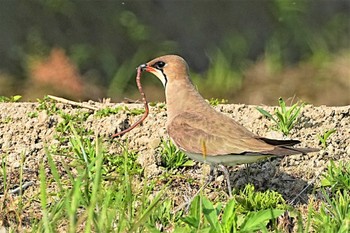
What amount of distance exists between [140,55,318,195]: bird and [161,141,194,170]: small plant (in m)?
0.21

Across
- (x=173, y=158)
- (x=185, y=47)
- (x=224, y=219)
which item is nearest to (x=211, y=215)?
(x=224, y=219)

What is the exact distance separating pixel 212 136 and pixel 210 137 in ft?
0.04

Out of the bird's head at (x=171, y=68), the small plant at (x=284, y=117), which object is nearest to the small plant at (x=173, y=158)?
the bird's head at (x=171, y=68)

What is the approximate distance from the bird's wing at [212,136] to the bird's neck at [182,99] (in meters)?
0.11

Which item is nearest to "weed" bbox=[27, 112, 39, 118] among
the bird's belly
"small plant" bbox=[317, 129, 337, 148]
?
the bird's belly

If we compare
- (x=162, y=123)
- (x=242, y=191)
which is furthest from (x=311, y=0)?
(x=242, y=191)

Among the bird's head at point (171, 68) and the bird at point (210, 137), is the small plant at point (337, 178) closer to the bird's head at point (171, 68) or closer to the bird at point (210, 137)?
the bird at point (210, 137)

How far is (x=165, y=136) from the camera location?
22.1 feet

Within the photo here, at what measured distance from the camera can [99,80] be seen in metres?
9.04

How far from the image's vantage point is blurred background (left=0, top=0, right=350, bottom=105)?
8844 millimetres

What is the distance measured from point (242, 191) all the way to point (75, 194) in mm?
1780

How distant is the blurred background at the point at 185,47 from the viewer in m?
8.84

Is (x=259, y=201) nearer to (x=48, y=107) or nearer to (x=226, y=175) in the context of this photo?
(x=226, y=175)

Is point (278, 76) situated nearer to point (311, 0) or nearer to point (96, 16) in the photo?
point (311, 0)
